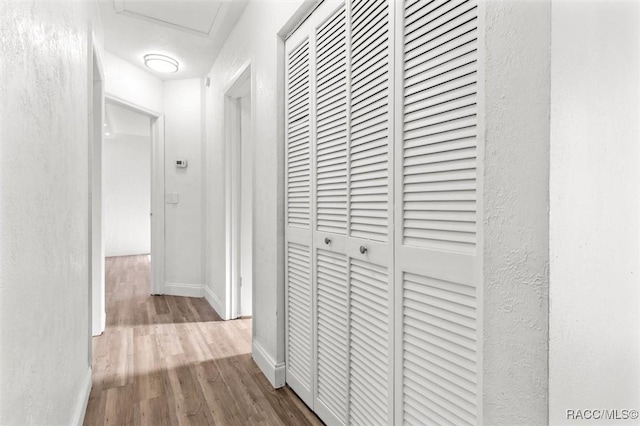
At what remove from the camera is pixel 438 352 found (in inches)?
39.2

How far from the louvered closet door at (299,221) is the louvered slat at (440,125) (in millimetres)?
717

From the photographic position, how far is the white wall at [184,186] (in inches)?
152

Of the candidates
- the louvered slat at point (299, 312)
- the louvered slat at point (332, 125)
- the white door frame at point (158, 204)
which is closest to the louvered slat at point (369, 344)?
the louvered slat at point (332, 125)

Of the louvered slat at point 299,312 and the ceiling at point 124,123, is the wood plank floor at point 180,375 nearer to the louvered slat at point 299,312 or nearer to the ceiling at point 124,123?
the louvered slat at point 299,312

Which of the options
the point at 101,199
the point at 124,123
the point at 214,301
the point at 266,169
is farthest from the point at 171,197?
the point at 124,123

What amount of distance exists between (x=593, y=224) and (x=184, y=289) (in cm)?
387

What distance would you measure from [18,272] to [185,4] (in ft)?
7.45

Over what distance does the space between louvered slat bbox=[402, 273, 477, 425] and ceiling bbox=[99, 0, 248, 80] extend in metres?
2.36

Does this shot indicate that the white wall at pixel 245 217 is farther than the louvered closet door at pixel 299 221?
Yes

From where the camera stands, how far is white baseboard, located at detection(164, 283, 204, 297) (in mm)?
3838

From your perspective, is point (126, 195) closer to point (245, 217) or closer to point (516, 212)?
point (245, 217)

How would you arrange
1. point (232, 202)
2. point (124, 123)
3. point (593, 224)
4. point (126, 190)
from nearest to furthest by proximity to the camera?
point (593, 224) < point (232, 202) < point (124, 123) < point (126, 190)

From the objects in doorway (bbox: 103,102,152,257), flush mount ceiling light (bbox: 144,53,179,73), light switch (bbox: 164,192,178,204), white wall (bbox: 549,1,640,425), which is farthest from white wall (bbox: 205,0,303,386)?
doorway (bbox: 103,102,152,257)

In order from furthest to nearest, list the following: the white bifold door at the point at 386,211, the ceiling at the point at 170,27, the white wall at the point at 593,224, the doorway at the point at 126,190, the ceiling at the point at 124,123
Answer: the doorway at the point at 126,190 → the ceiling at the point at 124,123 → the ceiling at the point at 170,27 → the white bifold door at the point at 386,211 → the white wall at the point at 593,224
